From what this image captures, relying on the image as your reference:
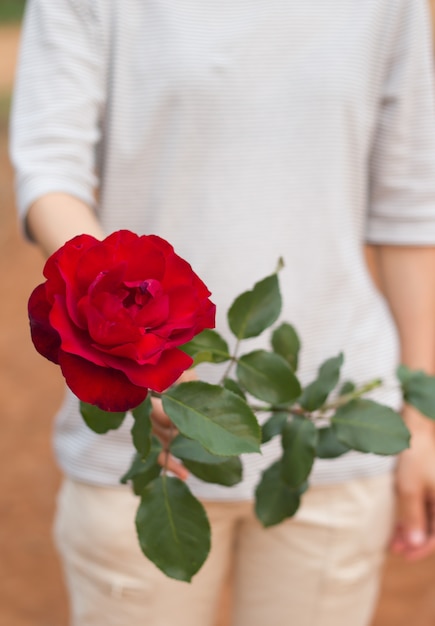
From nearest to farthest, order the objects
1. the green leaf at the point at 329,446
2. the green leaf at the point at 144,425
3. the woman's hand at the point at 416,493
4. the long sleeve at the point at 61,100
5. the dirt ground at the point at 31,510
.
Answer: the green leaf at the point at 144,425, the green leaf at the point at 329,446, the long sleeve at the point at 61,100, the woman's hand at the point at 416,493, the dirt ground at the point at 31,510

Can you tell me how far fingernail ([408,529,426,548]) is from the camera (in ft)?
4.18

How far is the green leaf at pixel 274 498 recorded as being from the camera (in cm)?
81

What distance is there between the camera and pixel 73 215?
902mm

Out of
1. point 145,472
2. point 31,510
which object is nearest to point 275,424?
point 145,472

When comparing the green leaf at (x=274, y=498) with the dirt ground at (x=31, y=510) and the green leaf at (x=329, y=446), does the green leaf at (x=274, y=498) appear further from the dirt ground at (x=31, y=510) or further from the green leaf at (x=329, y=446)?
the dirt ground at (x=31, y=510)

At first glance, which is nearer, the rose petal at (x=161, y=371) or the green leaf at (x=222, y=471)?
the rose petal at (x=161, y=371)

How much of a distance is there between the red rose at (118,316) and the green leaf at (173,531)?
0.56 feet

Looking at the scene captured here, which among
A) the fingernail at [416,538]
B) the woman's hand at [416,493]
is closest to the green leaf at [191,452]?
the woman's hand at [416,493]

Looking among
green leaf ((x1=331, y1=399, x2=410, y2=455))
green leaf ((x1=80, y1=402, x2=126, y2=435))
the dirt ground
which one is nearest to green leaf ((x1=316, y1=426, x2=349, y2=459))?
green leaf ((x1=331, y1=399, x2=410, y2=455))

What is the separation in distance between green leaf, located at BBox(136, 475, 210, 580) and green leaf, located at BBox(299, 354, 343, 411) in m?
0.18

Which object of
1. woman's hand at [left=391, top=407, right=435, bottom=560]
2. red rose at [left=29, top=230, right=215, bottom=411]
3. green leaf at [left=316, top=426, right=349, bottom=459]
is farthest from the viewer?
woman's hand at [left=391, top=407, right=435, bottom=560]

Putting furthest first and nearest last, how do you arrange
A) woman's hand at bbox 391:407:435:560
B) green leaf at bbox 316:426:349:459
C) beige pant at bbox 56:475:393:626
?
1. woman's hand at bbox 391:407:435:560
2. beige pant at bbox 56:475:393:626
3. green leaf at bbox 316:426:349:459

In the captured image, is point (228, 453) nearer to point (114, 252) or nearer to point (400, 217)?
point (114, 252)

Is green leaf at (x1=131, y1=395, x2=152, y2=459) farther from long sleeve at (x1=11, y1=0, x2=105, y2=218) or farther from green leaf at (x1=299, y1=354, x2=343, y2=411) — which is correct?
long sleeve at (x1=11, y1=0, x2=105, y2=218)
